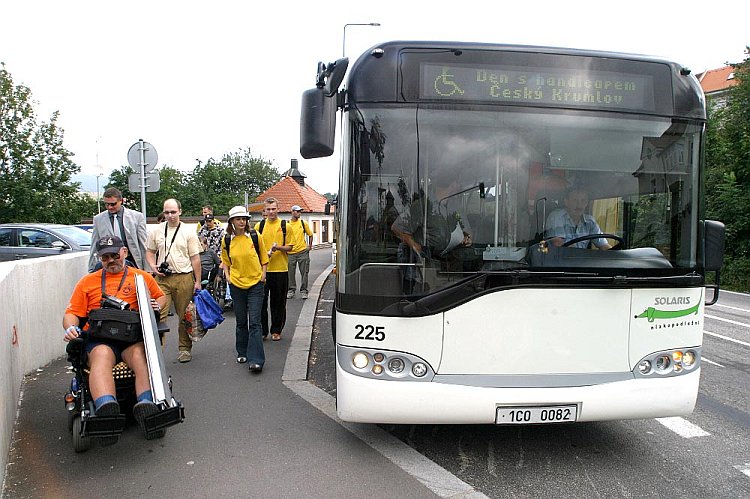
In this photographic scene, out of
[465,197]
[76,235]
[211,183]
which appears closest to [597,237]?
[465,197]

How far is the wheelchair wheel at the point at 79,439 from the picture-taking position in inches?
160

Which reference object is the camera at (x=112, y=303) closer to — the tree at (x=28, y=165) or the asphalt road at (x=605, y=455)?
the asphalt road at (x=605, y=455)

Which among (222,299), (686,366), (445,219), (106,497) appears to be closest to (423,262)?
(445,219)

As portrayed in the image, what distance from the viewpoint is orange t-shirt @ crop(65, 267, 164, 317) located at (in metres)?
4.49

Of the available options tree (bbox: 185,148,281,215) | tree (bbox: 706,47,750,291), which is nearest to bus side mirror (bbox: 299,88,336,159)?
tree (bbox: 706,47,750,291)

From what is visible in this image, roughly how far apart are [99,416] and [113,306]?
0.92m

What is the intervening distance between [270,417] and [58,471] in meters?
1.62

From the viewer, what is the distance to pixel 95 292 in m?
4.56

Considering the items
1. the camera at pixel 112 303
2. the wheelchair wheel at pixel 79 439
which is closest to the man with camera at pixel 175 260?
the camera at pixel 112 303

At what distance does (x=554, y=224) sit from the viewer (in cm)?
390

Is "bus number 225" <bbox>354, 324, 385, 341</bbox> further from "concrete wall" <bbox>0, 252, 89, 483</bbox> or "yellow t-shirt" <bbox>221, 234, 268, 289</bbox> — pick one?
"yellow t-shirt" <bbox>221, 234, 268, 289</bbox>

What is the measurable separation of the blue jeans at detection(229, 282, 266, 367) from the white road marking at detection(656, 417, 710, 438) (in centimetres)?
392

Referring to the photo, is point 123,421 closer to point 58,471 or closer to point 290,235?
point 58,471

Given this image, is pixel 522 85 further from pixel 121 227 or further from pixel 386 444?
pixel 121 227
